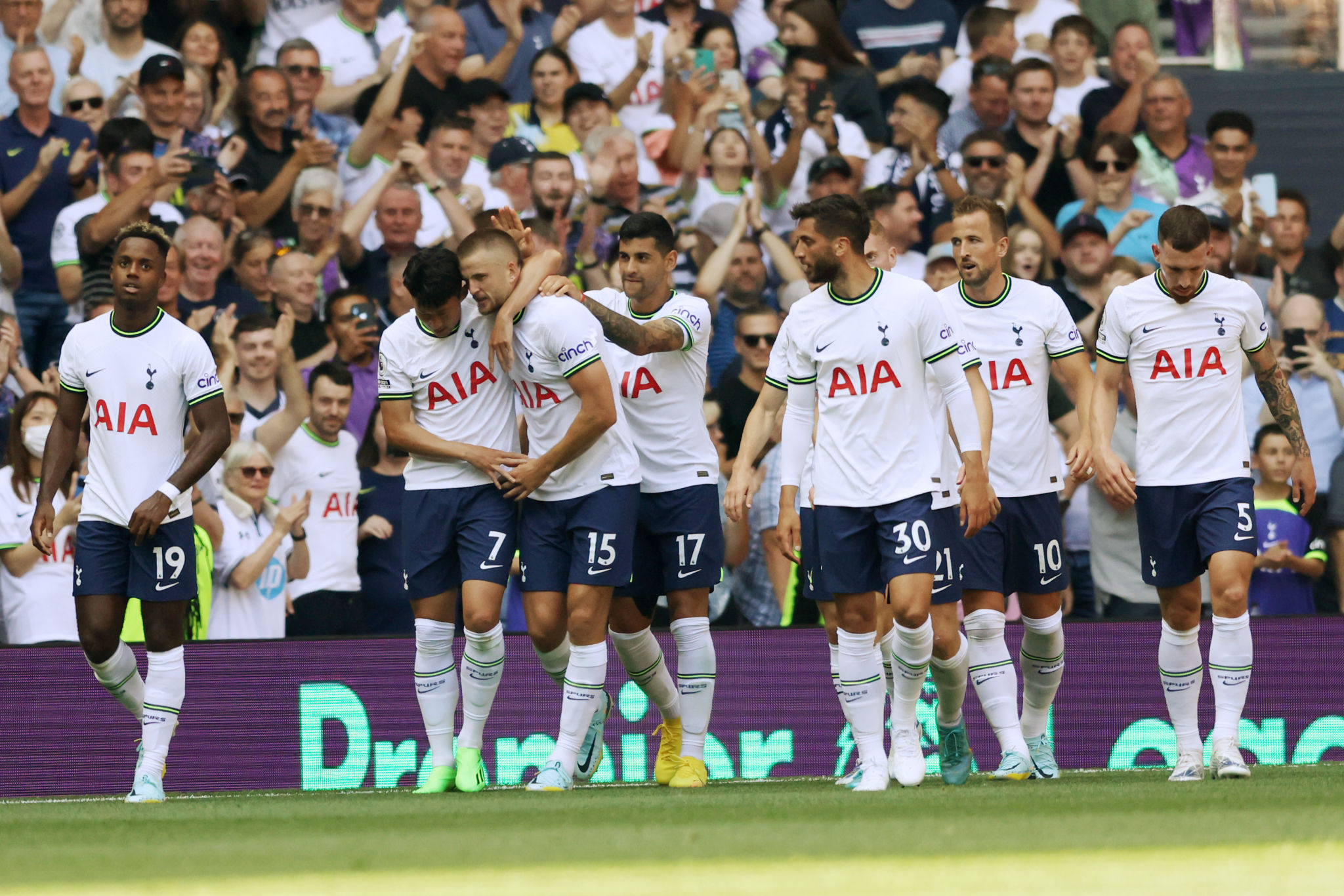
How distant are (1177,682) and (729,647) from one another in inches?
121

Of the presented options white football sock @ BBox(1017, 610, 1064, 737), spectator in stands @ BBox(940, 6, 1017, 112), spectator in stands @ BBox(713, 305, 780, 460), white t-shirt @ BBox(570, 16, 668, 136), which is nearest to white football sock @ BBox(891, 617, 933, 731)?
white football sock @ BBox(1017, 610, 1064, 737)

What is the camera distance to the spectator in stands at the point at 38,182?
11508mm

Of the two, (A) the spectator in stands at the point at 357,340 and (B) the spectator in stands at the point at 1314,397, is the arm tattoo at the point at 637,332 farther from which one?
(B) the spectator in stands at the point at 1314,397

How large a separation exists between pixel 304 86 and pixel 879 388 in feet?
22.7

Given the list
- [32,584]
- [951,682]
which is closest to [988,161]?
[951,682]

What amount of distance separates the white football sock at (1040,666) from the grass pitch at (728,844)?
113 cm

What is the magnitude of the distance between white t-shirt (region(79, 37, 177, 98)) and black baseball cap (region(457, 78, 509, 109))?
2.18m

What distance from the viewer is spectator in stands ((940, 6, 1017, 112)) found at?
1379cm

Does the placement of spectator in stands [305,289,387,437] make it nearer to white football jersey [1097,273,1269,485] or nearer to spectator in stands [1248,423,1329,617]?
white football jersey [1097,273,1269,485]

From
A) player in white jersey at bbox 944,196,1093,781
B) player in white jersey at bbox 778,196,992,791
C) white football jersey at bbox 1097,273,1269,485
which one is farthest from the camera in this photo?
player in white jersey at bbox 944,196,1093,781

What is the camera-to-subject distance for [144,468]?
308 inches

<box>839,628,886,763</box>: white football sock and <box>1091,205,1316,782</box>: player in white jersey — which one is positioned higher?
<box>1091,205,1316,782</box>: player in white jersey

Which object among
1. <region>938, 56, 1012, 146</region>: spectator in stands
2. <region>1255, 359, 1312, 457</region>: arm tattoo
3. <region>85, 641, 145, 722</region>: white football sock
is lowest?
<region>85, 641, 145, 722</region>: white football sock

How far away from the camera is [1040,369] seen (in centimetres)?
822
